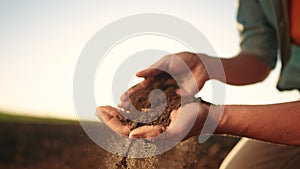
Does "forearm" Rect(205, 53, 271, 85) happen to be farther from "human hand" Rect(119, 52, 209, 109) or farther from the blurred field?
the blurred field

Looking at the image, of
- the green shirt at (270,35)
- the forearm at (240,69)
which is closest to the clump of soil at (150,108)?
the forearm at (240,69)

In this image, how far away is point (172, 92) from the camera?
0.89 m

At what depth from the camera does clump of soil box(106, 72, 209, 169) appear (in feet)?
2.56

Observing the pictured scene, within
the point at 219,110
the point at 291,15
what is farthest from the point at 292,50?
the point at 219,110

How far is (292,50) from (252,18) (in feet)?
0.58

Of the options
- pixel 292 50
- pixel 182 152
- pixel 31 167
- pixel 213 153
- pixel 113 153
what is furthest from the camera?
pixel 213 153

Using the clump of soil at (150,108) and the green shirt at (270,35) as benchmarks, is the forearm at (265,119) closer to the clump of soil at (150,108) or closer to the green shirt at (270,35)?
the clump of soil at (150,108)

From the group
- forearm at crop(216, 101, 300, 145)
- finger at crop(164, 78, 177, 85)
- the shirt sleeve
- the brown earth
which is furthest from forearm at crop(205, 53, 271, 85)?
the brown earth

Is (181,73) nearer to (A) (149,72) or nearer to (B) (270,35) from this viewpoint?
(A) (149,72)

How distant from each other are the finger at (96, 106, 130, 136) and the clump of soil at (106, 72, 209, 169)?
0.03m

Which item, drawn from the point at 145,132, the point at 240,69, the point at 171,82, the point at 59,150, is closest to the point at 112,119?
the point at 145,132

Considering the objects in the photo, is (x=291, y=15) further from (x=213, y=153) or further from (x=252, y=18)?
(x=213, y=153)

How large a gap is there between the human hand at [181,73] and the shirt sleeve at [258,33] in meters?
0.28

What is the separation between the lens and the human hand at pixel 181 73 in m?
0.83
